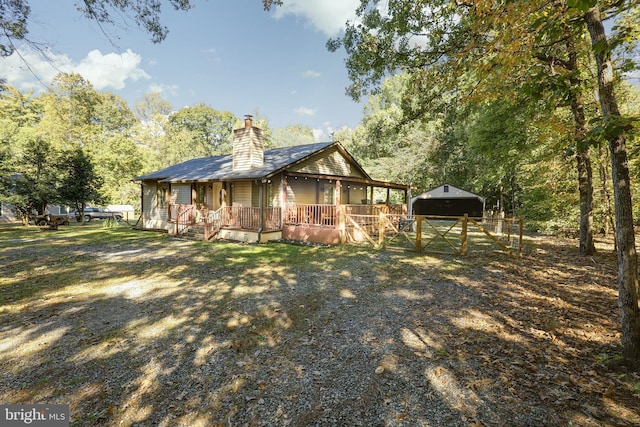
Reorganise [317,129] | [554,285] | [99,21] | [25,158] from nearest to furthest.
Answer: [99,21] → [554,285] → [25,158] → [317,129]

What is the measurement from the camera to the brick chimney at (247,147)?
15070mm

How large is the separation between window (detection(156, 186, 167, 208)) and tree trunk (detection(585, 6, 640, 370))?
815 inches

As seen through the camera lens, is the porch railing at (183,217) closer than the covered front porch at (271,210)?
No

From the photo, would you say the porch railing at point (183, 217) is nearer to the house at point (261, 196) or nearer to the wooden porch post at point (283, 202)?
the house at point (261, 196)

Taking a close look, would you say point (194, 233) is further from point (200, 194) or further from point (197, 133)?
point (197, 133)

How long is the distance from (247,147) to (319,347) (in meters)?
12.9

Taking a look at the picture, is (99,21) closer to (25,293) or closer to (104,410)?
(25,293)

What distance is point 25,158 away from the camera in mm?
19328

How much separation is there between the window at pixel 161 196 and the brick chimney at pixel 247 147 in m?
6.88

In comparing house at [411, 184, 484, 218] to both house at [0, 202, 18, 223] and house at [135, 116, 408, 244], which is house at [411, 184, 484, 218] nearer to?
house at [135, 116, 408, 244]

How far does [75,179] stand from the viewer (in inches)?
797

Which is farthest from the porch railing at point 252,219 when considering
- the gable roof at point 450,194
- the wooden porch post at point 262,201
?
the gable roof at point 450,194

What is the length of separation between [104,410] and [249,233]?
35.4 feet

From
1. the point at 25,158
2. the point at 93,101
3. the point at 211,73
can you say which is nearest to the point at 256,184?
the point at 25,158
